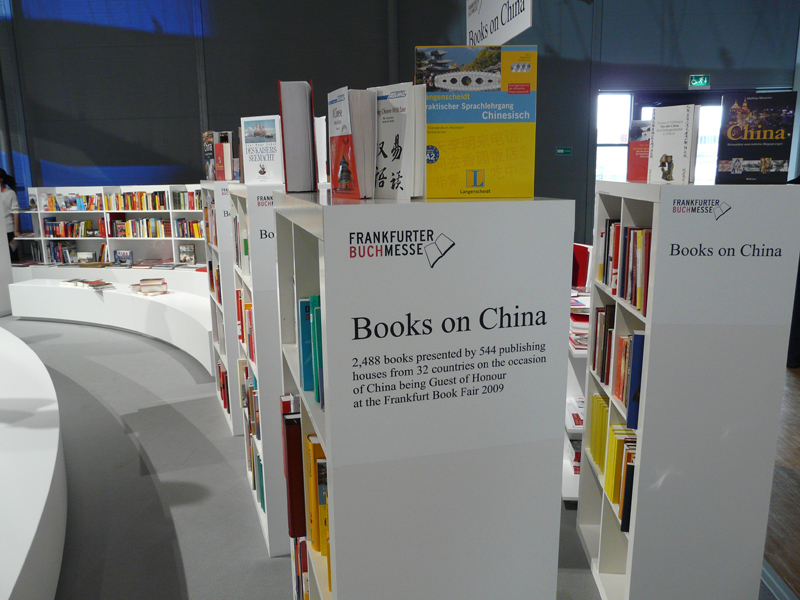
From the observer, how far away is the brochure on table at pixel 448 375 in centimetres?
129

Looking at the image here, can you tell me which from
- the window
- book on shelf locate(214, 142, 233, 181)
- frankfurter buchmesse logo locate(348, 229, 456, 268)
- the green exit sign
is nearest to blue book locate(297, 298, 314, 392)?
frankfurter buchmesse logo locate(348, 229, 456, 268)

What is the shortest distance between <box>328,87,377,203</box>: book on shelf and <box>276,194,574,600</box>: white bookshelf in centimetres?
15

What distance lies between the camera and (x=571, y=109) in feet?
27.8

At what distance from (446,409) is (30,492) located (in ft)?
6.77

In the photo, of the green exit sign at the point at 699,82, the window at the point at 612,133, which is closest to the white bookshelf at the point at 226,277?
the window at the point at 612,133

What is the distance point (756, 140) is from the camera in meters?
2.33

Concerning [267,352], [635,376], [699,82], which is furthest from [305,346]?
[699,82]

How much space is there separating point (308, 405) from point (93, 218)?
864 centimetres

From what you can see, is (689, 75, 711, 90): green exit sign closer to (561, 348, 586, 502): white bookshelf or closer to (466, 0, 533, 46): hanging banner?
(466, 0, 533, 46): hanging banner

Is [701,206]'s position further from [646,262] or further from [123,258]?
[123,258]

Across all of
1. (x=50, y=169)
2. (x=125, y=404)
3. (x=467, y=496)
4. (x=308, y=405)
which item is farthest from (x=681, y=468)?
(x=50, y=169)

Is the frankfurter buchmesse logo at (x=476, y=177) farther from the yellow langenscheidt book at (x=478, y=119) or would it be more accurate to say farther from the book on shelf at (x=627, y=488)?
the book on shelf at (x=627, y=488)

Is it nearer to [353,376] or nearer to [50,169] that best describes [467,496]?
[353,376]

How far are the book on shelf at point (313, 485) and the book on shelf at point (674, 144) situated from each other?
179cm
